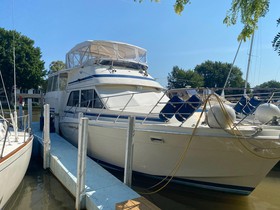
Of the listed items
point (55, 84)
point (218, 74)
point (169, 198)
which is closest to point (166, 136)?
point (169, 198)

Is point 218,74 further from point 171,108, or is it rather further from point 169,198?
point 169,198

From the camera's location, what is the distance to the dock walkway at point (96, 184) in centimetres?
→ 429

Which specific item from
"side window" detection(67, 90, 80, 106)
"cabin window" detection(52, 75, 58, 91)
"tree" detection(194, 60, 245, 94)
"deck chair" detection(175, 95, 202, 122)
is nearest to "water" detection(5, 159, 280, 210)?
"deck chair" detection(175, 95, 202, 122)

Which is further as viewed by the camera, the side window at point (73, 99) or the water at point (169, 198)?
the side window at point (73, 99)

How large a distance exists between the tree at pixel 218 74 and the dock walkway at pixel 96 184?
3886cm

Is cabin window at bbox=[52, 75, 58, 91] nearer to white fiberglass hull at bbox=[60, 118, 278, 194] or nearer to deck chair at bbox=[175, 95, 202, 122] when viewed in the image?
white fiberglass hull at bbox=[60, 118, 278, 194]

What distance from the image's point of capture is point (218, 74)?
1692 inches

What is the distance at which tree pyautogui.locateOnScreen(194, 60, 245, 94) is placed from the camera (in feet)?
139

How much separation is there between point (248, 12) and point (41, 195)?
578 centimetres

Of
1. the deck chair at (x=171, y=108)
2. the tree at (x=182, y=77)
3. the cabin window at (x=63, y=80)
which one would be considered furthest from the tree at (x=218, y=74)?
the deck chair at (x=171, y=108)

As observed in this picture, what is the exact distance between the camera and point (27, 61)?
30234mm

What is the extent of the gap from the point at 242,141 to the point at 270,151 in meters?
0.56

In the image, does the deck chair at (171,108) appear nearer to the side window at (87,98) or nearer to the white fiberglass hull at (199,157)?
the white fiberglass hull at (199,157)

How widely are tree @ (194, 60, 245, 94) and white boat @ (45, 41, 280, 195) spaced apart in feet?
119
